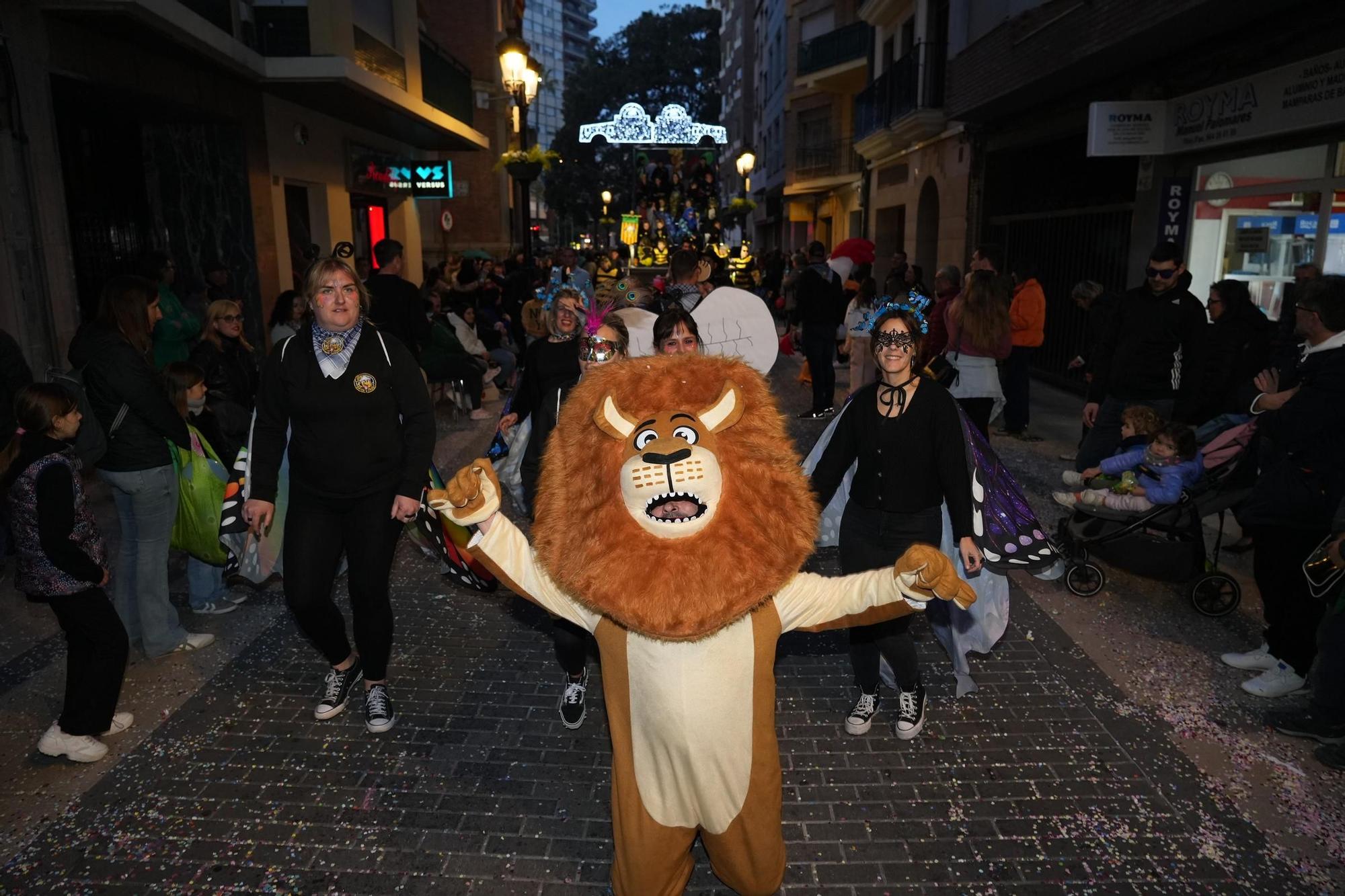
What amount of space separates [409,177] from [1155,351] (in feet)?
47.6

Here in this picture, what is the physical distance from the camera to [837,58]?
30766mm

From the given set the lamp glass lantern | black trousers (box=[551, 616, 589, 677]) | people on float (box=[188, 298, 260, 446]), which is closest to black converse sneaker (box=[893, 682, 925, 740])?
black trousers (box=[551, 616, 589, 677])

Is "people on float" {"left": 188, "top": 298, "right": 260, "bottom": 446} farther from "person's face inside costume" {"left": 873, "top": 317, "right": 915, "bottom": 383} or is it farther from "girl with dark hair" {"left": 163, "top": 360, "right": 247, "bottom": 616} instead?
"person's face inside costume" {"left": 873, "top": 317, "right": 915, "bottom": 383}

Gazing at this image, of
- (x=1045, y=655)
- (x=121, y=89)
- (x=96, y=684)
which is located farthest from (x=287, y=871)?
(x=121, y=89)

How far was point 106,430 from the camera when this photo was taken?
4473 mm

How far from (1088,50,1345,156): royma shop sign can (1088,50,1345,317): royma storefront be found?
0.04ft

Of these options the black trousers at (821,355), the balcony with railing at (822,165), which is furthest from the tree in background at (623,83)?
the black trousers at (821,355)

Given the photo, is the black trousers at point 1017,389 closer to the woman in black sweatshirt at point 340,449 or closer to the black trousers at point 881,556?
the black trousers at point 881,556

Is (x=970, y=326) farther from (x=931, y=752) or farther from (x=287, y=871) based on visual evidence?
(x=287, y=871)

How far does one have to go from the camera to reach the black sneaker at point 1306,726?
3.91m

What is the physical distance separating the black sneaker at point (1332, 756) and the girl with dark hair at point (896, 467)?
1.72m

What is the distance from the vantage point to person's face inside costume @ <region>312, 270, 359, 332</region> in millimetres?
3891

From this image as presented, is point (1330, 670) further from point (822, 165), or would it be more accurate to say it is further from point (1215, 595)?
point (822, 165)

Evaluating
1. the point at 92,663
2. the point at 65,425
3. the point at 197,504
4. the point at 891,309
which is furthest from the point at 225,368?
the point at 891,309
